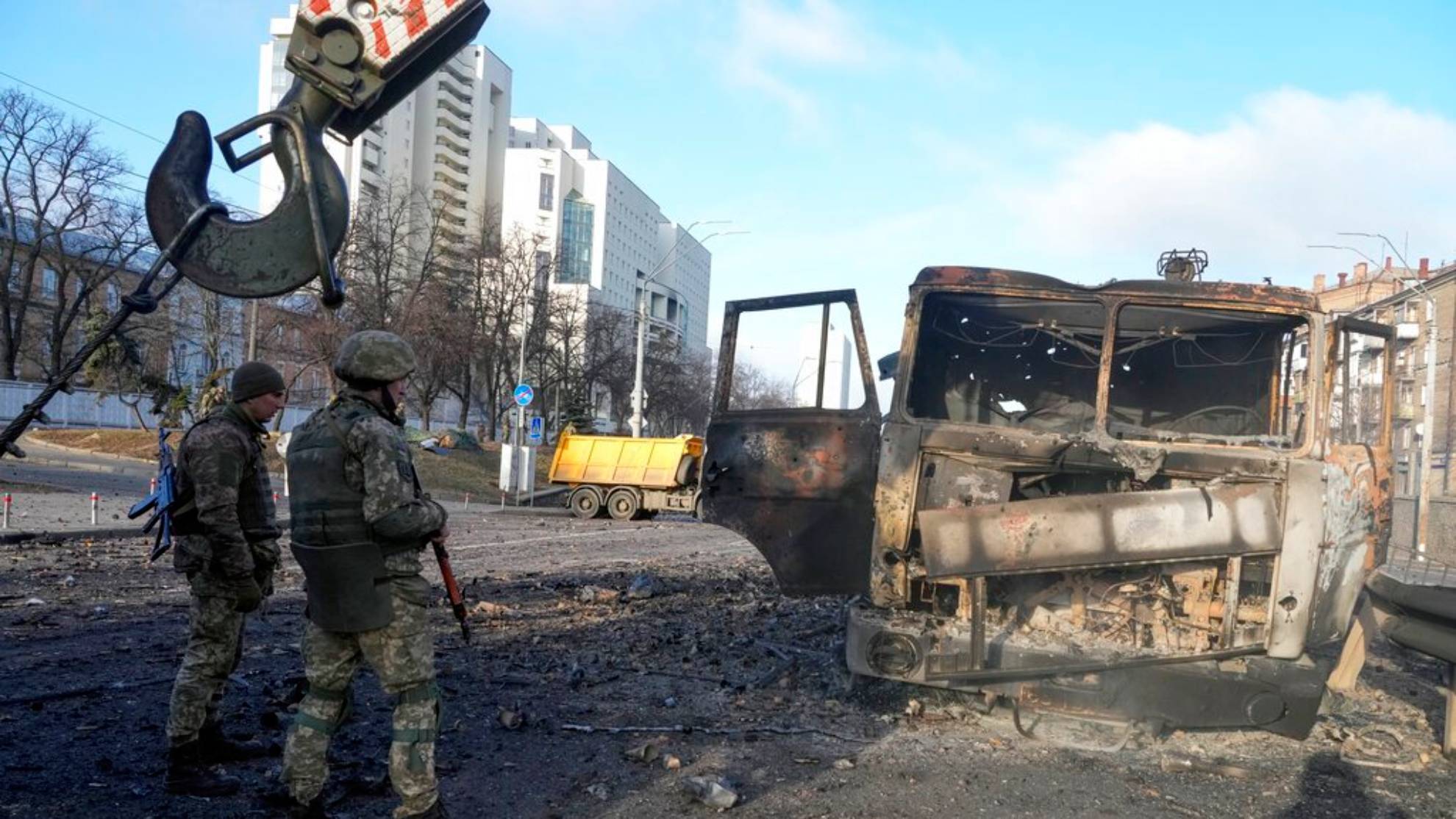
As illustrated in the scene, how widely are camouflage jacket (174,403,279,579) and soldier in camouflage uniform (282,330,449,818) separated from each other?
88 cm

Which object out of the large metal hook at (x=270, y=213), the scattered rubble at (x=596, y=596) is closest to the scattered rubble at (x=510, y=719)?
the large metal hook at (x=270, y=213)

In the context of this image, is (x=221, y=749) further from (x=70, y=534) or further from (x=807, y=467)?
(x=70, y=534)

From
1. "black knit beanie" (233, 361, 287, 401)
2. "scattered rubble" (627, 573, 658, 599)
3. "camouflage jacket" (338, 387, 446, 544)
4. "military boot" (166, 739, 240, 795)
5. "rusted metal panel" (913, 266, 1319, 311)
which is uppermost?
"rusted metal panel" (913, 266, 1319, 311)

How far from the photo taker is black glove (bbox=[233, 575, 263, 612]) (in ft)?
15.4

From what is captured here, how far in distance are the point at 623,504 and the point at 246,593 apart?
71.6 feet

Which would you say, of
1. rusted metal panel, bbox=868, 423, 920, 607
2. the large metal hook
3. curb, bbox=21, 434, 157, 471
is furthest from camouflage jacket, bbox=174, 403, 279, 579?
curb, bbox=21, 434, 157, 471

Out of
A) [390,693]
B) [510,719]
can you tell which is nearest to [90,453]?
[510,719]

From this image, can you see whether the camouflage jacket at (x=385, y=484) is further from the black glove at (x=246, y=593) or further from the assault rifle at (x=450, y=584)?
the black glove at (x=246, y=593)

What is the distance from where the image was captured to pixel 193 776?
4355 mm

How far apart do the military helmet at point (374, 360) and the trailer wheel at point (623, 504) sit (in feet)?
73.7

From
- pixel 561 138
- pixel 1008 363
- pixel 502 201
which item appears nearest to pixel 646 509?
pixel 1008 363

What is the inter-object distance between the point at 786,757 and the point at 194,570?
274 cm

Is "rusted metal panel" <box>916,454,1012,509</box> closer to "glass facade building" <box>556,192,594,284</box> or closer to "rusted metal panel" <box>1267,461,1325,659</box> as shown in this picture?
"rusted metal panel" <box>1267,461,1325,659</box>

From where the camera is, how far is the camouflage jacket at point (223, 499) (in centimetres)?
464
